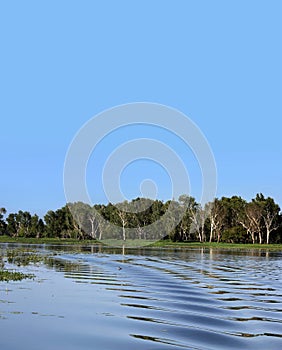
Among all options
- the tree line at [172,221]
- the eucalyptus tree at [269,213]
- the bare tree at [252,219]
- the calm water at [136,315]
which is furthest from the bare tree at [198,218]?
the calm water at [136,315]

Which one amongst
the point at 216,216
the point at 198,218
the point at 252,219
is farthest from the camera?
the point at 198,218

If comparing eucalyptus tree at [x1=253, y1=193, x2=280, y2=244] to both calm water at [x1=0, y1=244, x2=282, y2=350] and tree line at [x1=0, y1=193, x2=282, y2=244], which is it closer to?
tree line at [x1=0, y1=193, x2=282, y2=244]

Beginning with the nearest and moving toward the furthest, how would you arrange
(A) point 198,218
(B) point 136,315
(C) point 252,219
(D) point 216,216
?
(B) point 136,315
(C) point 252,219
(D) point 216,216
(A) point 198,218

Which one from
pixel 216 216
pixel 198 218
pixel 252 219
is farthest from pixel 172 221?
pixel 252 219

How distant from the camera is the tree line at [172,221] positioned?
376ft

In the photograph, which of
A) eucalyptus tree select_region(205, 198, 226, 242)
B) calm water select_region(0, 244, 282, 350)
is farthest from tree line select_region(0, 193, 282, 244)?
calm water select_region(0, 244, 282, 350)

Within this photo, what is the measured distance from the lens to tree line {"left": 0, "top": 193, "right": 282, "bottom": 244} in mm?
114688

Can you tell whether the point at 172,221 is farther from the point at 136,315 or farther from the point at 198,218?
the point at 136,315

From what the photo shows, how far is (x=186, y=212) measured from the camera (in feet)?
414

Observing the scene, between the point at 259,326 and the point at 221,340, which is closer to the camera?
the point at 221,340

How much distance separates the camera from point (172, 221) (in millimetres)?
126625

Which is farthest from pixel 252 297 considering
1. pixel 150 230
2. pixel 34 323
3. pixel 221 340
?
pixel 150 230

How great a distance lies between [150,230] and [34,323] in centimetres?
12198

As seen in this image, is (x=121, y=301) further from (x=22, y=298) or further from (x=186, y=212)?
(x=186, y=212)
